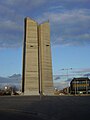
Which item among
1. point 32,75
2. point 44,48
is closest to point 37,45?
point 44,48

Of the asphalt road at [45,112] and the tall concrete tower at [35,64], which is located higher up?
the tall concrete tower at [35,64]

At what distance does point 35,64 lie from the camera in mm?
134000

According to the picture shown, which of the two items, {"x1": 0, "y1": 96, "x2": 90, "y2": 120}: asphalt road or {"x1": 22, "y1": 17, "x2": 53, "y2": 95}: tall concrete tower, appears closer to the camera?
{"x1": 0, "y1": 96, "x2": 90, "y2": 120}: asphalt road

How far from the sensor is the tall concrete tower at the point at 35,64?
439 ft

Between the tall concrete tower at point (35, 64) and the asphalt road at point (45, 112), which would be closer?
the asphalt road at point (45, 112)

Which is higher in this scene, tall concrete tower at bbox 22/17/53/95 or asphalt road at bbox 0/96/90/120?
tall concrete tower at bbox 22/17/53/95

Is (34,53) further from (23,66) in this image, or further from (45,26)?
(45,26)

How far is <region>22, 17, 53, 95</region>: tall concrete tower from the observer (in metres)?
134

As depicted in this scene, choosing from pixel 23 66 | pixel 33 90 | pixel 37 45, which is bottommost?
pixel 33 90

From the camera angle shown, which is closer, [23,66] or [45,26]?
[23,66]

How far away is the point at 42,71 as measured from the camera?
13512 cm

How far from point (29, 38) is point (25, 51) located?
6.14 meters

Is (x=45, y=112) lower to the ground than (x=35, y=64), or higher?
lower

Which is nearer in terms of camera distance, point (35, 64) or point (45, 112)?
point (45, 112)
